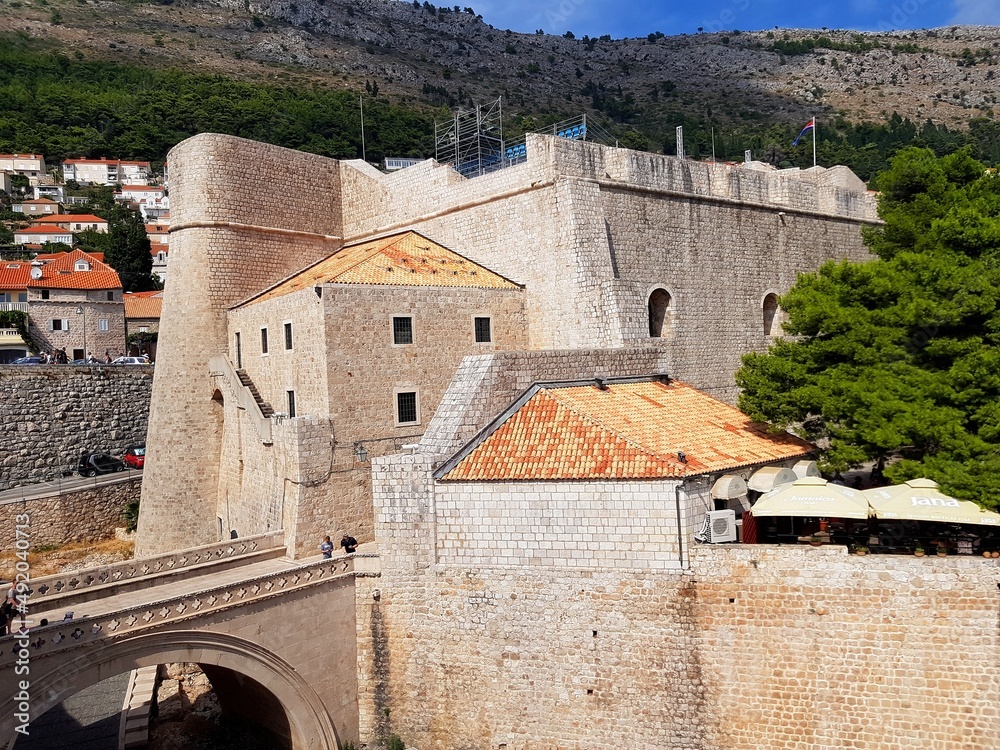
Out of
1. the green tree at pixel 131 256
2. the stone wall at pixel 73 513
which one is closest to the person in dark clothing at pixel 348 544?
the stone wall at pixel 73 513

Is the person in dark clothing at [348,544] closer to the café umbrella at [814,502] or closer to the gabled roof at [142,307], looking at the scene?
the café umbrella at [814,502]

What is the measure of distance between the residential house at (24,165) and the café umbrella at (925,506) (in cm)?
8711

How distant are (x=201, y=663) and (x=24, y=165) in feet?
271

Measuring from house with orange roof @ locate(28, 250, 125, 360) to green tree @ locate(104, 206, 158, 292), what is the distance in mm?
14293

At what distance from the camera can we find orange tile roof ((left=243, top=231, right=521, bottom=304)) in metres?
18.4

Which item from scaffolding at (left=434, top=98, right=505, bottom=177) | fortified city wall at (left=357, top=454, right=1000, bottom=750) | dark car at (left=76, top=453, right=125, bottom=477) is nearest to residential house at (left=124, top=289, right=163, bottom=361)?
dark car at (left=76, top=453, right=125, bottom=477)

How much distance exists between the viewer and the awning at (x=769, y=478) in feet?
47.0

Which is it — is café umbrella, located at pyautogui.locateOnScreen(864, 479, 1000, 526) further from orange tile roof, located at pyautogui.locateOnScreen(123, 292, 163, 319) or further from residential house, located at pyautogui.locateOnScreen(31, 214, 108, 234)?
residential house, located at pyautogui.locateOnScreen(31, 214, 108, 234)

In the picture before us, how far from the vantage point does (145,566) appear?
1548 centimetres

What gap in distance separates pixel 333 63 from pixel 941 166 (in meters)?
121

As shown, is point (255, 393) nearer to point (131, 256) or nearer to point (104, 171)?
point (131, 256)

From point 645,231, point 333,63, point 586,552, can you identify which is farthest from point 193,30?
point 586,552

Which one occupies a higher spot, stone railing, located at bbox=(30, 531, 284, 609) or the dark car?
the dark car

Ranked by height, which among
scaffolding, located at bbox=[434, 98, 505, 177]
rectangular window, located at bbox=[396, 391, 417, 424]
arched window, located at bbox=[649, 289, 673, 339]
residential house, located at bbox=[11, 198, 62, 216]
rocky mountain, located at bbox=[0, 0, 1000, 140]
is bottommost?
rectangular window, located at bbox=[396, 391, 417, 424]
